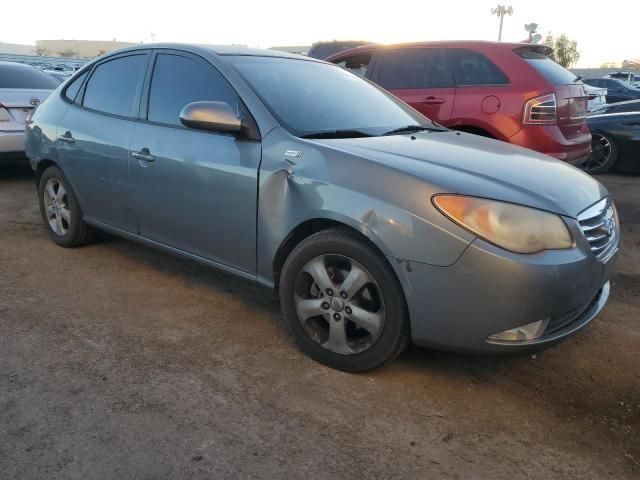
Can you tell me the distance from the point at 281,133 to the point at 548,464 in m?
1.99

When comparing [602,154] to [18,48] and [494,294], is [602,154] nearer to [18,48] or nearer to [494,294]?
[494,294]

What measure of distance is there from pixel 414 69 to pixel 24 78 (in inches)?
194

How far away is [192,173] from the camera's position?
3.44 meters

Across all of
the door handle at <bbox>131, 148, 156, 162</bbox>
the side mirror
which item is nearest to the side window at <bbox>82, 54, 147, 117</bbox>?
the door handle at <bbox>131, 148, 156, 162</bbox>

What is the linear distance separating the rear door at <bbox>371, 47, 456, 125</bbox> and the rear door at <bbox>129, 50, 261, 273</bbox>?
3196 mm

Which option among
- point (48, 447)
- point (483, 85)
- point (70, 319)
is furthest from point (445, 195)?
point (483, 85)

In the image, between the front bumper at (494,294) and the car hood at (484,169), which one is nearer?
the front bumper at (494,294)

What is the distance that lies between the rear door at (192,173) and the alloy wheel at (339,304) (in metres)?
0.44

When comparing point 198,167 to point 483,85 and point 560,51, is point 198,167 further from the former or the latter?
point 560,51

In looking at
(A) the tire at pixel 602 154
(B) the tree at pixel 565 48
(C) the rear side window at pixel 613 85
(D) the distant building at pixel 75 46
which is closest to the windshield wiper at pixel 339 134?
(A) the tire at pixel 602 154

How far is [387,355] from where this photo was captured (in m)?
2.78

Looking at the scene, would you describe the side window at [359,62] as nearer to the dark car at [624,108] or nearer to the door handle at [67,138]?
the door handle at [67,138]

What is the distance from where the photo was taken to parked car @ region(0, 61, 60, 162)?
6836 mm

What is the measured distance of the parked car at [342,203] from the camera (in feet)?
8.27
